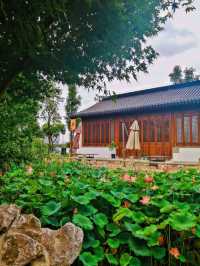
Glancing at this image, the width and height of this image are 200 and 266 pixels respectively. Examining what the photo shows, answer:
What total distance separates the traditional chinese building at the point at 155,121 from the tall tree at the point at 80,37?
11.5 m

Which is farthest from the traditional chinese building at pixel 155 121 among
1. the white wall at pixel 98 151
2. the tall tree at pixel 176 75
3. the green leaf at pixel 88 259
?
the tall tree at pixel 176 75

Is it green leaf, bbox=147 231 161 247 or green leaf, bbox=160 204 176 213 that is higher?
green leaf, bbox=160 204 176 213

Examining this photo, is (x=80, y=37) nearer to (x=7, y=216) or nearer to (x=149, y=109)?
(x=7, y=216)

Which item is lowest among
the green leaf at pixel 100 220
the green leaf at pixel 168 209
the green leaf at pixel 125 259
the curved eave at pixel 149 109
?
the green leaf at pixel 125 259

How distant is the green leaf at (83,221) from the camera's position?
75.4 inches

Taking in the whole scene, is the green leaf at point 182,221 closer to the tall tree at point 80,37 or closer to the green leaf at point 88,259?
the green leaf at point 88,259

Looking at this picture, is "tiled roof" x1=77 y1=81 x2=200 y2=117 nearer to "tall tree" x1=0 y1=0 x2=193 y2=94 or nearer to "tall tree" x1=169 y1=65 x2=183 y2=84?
"tall tree" x1=0 y1=0 x2=193 y2=94

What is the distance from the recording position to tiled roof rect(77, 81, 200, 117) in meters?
15.9

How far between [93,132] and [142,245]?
1907 centimetres

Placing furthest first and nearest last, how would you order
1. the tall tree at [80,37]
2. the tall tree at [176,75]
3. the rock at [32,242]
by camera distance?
1. the tall tree at [176,75]
2. the tall tree at [80,37]
3. the rock at [32,242]

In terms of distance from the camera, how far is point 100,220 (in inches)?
80.5

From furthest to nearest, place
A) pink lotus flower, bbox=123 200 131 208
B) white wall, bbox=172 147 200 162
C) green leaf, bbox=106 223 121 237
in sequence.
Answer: white wall, bbox=172 147 200 162, pink lotus flower, bbox=123 200 131 208, green leaf, bbox=106 223 121 237

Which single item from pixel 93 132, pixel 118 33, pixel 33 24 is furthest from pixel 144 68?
pixel 93 132

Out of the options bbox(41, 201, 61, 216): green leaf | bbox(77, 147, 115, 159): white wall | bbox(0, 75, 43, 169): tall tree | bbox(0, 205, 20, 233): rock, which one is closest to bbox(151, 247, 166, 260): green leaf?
bbox(41, 201, 61, 216): green leaf
